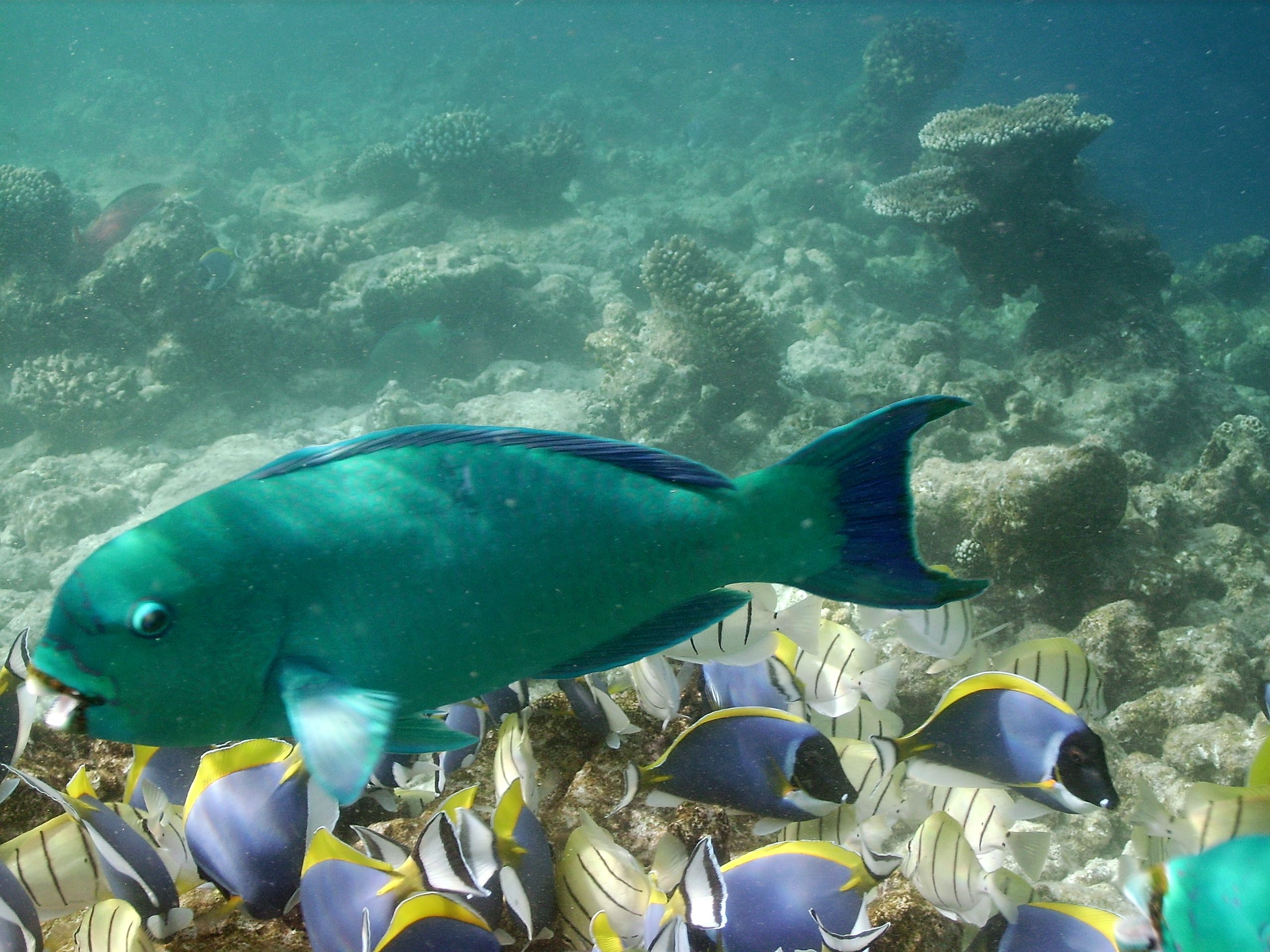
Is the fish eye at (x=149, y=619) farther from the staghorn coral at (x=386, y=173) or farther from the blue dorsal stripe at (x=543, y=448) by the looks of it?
the staghorn coral at (x=386, y=173)

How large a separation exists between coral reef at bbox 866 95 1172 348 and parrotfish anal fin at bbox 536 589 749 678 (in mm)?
10510

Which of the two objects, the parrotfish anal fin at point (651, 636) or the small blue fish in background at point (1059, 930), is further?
the small blue fish in background at point (1059, 930)

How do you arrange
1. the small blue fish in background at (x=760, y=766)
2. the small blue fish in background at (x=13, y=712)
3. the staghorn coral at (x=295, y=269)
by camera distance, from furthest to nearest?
the staghorn coral at (x=295, y=269) < the small blue fish in background at (x=13, y=712) < the small blue fish in background at (x=760, y=766)

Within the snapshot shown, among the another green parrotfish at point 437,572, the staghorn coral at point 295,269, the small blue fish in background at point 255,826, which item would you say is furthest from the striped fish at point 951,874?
the staghorn coral at point 295,269

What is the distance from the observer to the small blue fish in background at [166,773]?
1988 millimetres

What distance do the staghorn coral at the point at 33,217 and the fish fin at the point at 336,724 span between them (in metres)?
14.3

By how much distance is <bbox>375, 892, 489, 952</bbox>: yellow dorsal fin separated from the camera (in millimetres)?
1240

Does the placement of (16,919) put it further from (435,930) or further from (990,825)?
(990,825)

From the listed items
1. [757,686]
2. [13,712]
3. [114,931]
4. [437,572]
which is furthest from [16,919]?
[757,686]

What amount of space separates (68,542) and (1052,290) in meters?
14.0

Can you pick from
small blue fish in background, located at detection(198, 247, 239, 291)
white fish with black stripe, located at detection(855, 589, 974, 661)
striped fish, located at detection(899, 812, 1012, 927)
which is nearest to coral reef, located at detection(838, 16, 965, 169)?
small blue fish in background, located at detection(198, 247, 239, 291)

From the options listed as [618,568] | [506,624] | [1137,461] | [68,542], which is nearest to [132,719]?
[506,624]

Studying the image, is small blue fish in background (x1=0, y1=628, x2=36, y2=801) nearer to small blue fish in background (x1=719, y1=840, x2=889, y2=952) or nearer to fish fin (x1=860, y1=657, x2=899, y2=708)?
small blue fish in background (x1=719, y1=840, x2=889, y2=952)

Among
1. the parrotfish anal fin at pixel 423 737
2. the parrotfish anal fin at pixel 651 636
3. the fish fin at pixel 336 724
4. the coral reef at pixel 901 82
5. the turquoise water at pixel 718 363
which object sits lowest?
the turquoise water at pixel 718 363
